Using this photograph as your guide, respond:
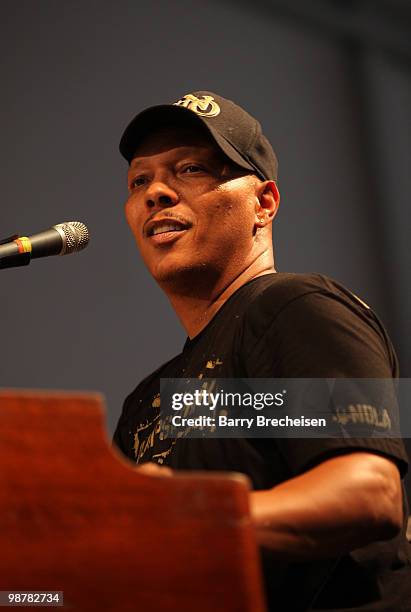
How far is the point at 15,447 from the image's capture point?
823mm

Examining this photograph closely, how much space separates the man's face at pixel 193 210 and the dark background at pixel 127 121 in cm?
83

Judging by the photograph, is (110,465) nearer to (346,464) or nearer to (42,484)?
(42,484)

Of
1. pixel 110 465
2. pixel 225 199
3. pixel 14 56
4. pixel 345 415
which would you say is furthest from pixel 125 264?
pixel 110 465

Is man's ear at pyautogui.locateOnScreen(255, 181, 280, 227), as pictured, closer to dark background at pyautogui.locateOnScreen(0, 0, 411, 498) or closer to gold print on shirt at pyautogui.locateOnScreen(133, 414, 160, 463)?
gold print on shirt at pyautogui.locateOnScreen(133, 414, 160, 463)

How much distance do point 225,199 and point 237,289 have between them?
179 mm

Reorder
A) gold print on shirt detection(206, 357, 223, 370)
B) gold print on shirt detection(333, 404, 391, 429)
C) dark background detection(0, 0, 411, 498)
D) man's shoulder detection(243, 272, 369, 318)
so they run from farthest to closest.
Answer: dark background detection(0, 0, 411, 498)
gold print on shirt detection(206, 357, 223, 370)
man's shoulder detection(243, 272, 369, 318)
gold print on shirt detection(333, 404, 391, 429)

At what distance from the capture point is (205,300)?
1.75 metres

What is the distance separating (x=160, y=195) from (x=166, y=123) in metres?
0.16

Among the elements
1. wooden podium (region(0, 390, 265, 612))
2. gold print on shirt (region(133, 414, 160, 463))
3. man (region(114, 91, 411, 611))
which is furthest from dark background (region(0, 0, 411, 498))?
wooden podium (region(0, 390, 265, 612))

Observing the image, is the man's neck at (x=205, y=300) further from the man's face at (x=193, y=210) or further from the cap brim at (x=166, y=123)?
the cap brim at (x=166, y=123)

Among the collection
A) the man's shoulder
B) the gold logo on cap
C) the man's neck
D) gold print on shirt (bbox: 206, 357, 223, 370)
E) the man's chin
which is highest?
the gold logo on cap

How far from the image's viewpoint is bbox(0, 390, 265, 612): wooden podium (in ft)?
2.66

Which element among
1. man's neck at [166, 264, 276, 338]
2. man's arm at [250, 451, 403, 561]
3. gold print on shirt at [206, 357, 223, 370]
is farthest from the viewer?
man's neck at [166, 264, 276, 338]

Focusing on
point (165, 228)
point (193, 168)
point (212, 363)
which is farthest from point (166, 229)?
point (212, 363)
